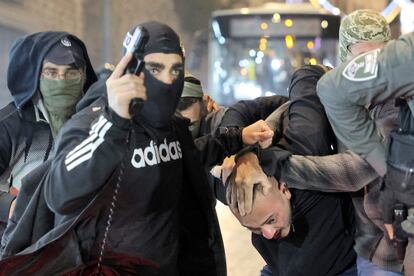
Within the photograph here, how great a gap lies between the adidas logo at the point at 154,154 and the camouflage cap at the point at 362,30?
981mm

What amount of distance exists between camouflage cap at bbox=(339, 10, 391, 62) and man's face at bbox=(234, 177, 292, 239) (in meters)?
0.71

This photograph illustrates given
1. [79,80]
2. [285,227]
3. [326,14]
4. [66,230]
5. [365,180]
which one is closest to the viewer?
[66,230]

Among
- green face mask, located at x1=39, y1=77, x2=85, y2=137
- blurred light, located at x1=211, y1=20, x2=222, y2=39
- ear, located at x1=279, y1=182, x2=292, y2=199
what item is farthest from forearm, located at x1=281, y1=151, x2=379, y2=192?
blurred light, located at x1=211, y1=20, x2=222, y2=39

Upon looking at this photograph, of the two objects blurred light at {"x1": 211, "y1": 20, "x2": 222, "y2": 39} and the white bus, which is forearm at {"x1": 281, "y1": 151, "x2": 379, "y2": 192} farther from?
blurred light at {"x1": 211, "y1": 20, "x2": 222, "y2": 39}

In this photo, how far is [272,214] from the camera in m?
2.70

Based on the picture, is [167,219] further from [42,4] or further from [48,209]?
[42,4]

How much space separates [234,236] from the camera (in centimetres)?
611

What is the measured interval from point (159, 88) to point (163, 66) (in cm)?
8

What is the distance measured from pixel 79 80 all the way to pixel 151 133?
3.24ft

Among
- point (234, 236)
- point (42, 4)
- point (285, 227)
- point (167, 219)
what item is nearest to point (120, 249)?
point (167, 219)

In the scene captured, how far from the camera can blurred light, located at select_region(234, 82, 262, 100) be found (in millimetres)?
11602

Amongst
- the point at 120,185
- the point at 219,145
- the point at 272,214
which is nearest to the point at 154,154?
the point at 120,185

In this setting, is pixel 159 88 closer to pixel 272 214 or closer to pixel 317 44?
pixel 272 214

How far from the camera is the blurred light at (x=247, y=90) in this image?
38.1 feet
